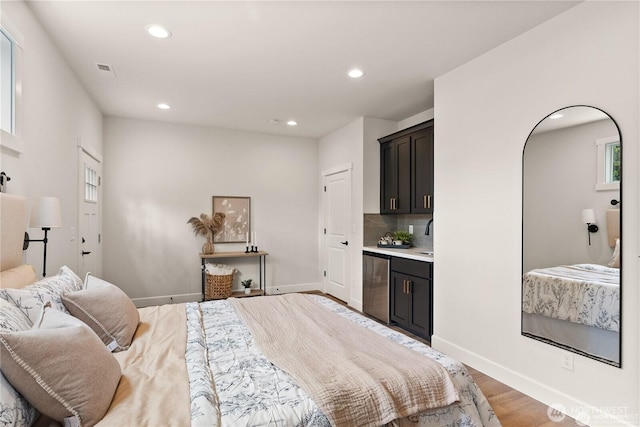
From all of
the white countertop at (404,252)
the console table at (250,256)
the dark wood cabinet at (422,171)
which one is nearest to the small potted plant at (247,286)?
the console table at (250,256)

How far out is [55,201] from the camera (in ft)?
6.95

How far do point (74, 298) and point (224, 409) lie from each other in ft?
3.60

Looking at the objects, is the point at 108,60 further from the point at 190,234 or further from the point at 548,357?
the point at 548,357

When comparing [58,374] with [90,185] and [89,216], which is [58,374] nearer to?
[89,216]

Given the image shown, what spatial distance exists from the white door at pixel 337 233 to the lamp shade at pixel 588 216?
304 cm

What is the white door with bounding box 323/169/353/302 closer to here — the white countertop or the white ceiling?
the white countertop

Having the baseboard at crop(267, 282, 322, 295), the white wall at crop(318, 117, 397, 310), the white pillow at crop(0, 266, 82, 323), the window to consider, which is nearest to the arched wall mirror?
the white wall at crop(318, 117, 397, 310)

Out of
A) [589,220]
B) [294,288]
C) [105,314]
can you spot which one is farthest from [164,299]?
[589,220]

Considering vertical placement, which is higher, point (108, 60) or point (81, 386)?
point (108, 60)

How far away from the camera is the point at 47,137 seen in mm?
2451

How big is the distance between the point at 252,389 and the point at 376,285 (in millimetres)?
3125

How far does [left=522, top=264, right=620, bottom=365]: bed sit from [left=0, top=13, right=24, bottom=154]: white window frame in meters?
3.50

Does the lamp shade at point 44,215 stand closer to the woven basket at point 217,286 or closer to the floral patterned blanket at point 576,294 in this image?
the woven basket at point 217,286

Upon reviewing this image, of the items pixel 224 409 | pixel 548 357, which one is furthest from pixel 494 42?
pixel 224 409
